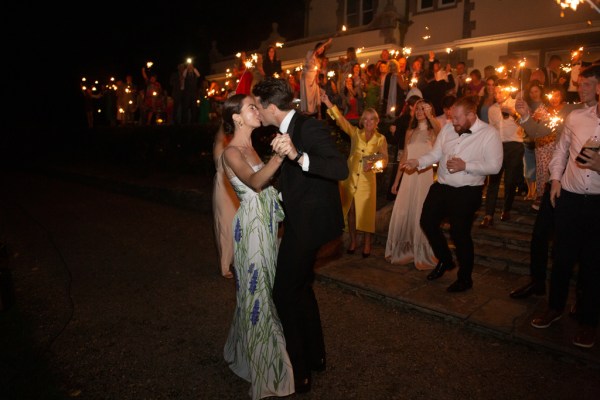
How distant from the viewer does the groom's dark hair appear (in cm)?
304

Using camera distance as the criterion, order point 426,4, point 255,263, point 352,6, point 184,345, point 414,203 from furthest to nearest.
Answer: point 352,6 → point 426,4 → point 414,203 → point 184,345 → point 255,263

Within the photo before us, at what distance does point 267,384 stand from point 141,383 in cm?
110

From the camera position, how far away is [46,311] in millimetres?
4895

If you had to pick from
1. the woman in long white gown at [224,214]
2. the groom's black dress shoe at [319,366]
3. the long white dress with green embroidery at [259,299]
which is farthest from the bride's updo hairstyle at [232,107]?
the groom's black dress shoe at [319,366]

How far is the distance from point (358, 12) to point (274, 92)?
20269 millimetres

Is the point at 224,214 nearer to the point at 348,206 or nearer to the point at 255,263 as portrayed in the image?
the point at 348,206

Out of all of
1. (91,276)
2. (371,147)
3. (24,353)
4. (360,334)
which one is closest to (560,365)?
(360,334)

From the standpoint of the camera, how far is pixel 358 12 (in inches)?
835

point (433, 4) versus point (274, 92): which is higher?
point (433, 4)

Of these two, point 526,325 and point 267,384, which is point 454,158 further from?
point 267,384

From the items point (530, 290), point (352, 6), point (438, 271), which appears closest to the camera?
point (530, 290)

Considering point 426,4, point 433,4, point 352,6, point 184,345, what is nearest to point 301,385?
point 184,345

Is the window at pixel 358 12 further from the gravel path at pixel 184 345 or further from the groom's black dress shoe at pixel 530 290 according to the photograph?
the groom's black dress shoe at pixel 530 290

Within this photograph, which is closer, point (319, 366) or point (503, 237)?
point (319, 366)
